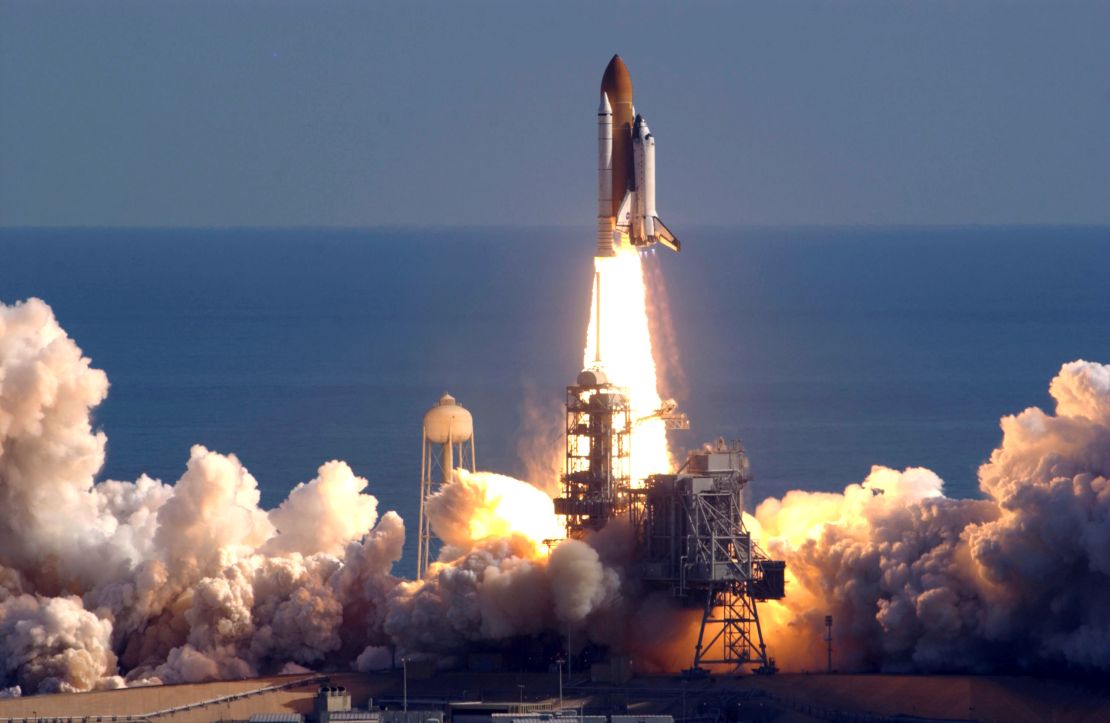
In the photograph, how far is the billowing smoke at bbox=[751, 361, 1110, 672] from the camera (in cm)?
7794

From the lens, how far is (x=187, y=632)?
88812mm

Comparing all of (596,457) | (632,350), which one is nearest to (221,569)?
(596,457)

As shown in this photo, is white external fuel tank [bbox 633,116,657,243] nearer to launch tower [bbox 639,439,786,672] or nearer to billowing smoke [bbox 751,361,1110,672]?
launch tower [bbox 639,439,786,672]

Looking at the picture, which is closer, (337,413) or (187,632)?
(187,632)

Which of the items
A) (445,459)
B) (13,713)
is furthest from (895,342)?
(13,713)

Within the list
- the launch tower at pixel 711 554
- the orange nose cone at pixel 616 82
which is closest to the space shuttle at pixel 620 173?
the orange nose cone at pixel 616 82

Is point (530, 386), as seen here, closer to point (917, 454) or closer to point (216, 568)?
point (917, 454)

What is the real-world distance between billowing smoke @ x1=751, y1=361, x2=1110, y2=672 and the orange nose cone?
498 inches

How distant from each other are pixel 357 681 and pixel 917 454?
164ft

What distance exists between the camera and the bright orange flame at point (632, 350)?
86438 millimetres

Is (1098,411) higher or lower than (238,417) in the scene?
lower

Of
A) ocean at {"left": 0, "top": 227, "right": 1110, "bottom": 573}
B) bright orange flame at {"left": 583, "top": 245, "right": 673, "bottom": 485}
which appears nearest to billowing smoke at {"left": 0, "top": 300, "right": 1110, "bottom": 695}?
bright orange flame at {"left": 583, "top": 245, "right": 673, "bottom": 485}

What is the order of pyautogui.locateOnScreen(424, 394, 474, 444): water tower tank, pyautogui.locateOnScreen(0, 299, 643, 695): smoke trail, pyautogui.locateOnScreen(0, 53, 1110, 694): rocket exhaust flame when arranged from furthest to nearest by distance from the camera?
1. pyautogui.locateOnScreen(424, 394, 474, 444): water tower tank
2. pyautogui.locateOnScreen(0, 299, 643, 695): smoke trail
3. pyautogui.locateOnScreen(0, 53, 1110, 694): rocket exhaust flame

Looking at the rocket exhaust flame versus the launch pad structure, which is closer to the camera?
the rocket exhaust flame
